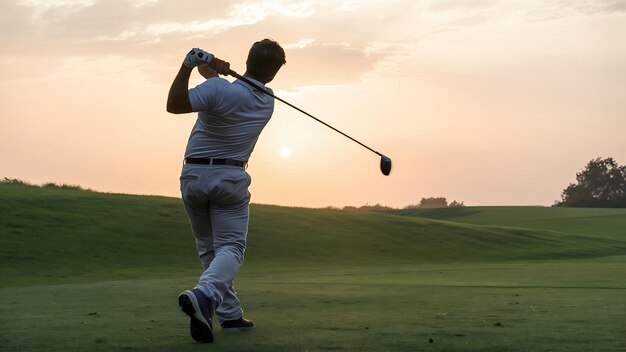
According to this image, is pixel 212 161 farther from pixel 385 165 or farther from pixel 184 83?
pixel 385 165

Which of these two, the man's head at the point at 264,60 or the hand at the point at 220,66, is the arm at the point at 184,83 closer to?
the hand at the point at 220,66

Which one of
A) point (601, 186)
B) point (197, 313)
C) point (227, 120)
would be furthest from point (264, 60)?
point (601, 186)

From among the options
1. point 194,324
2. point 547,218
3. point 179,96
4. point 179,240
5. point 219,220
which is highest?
point 547,218

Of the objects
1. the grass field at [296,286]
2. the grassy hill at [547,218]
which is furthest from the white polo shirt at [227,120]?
the grassy hill at [547,218]

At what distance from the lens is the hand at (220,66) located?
6402 mm

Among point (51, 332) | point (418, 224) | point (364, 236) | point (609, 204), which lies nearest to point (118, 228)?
point (364, 236)

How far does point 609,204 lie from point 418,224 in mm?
70687

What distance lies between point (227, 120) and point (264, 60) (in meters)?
0.55

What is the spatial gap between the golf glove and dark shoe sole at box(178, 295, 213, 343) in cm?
154

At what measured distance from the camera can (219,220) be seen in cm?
665

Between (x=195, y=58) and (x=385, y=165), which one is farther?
(x=385, y=165)

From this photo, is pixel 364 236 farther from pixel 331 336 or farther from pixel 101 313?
pixel 331 336

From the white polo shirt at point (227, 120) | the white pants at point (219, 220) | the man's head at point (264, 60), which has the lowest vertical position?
the white pants at point (219, 220)

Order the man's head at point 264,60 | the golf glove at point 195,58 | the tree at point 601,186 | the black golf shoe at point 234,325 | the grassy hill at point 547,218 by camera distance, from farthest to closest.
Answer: the tree at point 601,186
the grassy hill at point 547,218
the black golf shoe at point 234,325
the man's head at point 264,60
the golf glove at point 195,58
